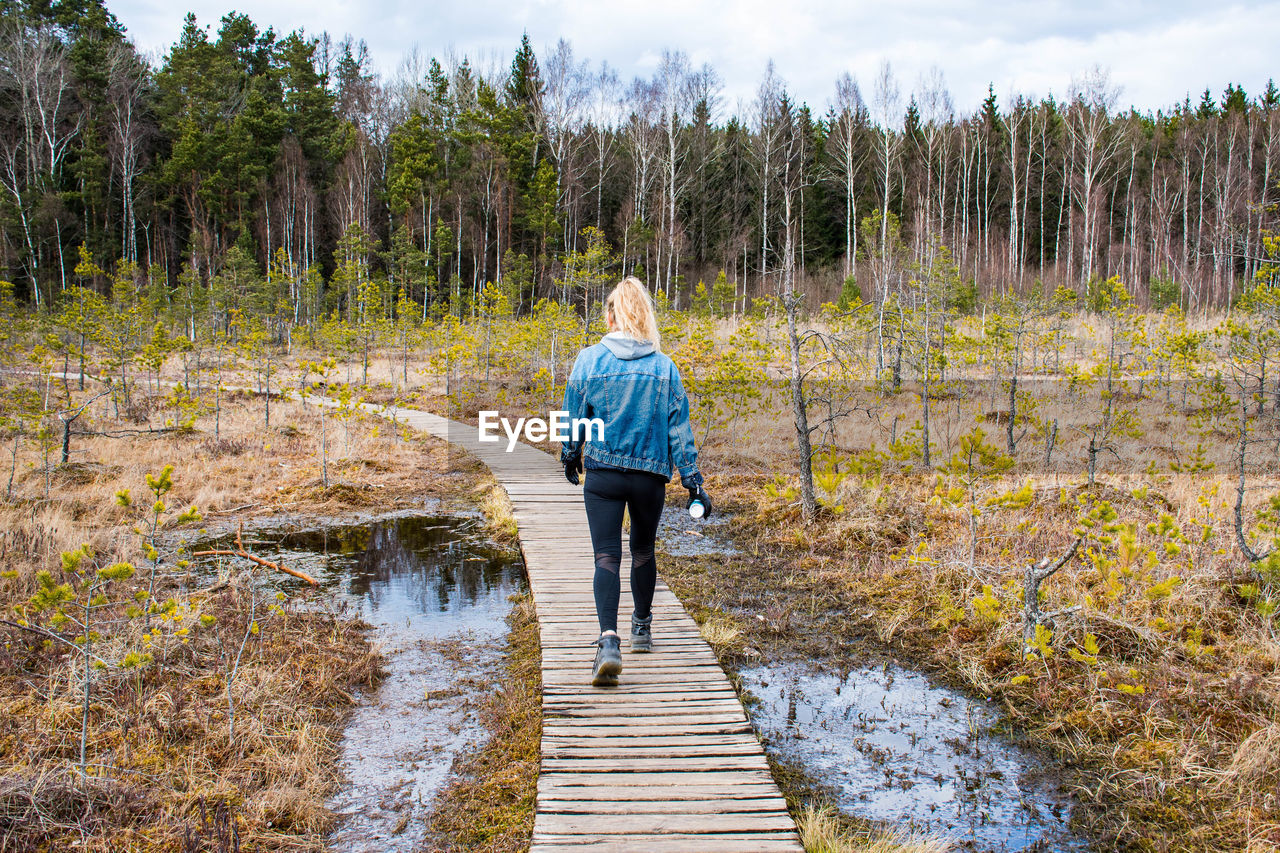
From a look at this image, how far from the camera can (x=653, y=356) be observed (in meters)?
3.85

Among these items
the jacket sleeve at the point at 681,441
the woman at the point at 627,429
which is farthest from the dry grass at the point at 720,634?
the jacket sleeve at the point at 681,441

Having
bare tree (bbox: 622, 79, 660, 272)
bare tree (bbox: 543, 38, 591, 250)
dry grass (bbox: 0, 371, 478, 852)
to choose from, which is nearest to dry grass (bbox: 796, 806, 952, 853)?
dry grass (bbox: 0, 371, 478, 852)

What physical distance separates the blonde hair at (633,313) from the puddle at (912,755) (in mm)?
2273

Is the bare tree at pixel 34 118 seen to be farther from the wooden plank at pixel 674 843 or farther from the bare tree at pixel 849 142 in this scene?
the wooden plank at pixel 674 843

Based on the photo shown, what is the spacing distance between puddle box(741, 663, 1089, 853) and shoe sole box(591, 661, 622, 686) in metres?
0.86

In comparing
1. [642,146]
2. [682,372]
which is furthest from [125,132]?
[682,372]

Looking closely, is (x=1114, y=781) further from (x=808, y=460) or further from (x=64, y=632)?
(x=64, y=632)

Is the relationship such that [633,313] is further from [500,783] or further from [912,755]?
[912,755]

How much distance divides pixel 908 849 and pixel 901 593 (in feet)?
10.8

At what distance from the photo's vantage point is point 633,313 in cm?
384

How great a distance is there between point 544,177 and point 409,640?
105 ft

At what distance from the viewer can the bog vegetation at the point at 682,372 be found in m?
3.83

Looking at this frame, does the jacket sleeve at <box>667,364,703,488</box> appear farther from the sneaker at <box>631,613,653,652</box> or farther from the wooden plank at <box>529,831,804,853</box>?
the wooden plank at <box>529,831,804,853</box>

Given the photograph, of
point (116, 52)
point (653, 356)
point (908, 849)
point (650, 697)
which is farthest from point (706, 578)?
point (116, 52)
